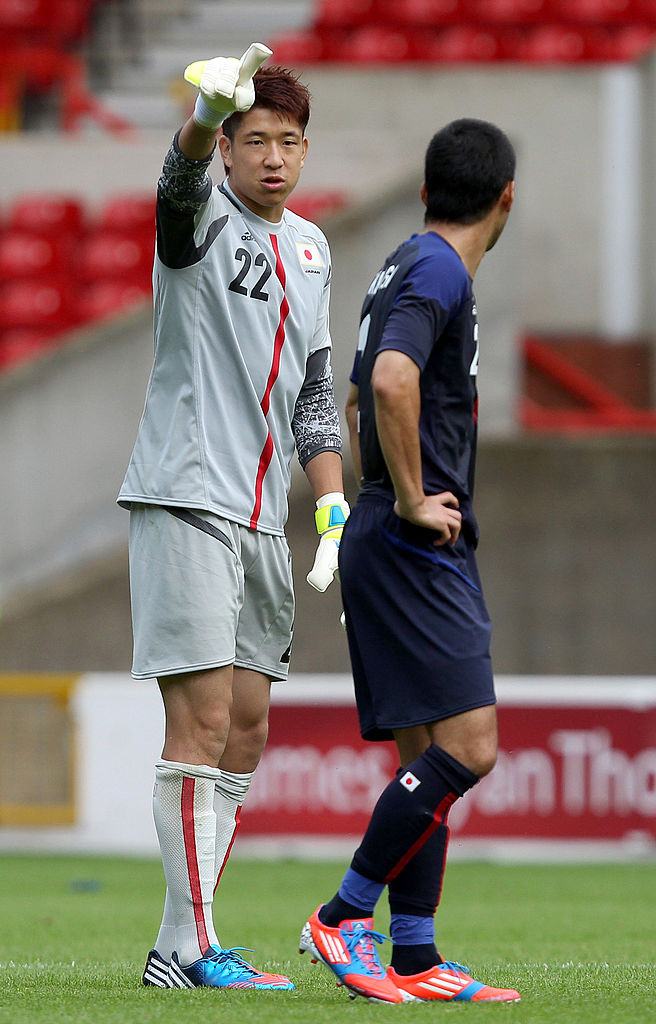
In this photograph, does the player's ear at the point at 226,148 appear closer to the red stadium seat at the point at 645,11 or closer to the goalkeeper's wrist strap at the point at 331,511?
the goalkeeper's wrist strap at the point at 331,511

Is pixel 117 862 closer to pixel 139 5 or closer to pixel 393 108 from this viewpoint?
pixel 393 108

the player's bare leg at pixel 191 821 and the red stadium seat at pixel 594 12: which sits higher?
the red stadium seat at pixel 594 12

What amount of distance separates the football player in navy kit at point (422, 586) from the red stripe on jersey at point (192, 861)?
334mm

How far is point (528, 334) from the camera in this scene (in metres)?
13.5

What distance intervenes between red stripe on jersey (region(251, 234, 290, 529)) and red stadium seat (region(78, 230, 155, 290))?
9.32 m

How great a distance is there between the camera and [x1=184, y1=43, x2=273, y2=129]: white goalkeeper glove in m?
3.64

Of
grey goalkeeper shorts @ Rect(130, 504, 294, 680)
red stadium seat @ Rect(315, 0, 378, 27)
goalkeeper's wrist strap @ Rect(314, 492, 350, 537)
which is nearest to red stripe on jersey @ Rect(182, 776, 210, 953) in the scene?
grey goalkeeper shorts @ Rect(130, 504, 294, 680)

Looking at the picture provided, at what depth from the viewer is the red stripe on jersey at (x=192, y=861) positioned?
4.01 metres

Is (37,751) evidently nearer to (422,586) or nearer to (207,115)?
(422,586)

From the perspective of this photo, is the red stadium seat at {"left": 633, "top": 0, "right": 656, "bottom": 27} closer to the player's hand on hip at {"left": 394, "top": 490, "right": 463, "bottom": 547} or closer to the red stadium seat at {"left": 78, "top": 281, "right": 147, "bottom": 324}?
the red stadium seat at {"left": 78, "top": 281, "right": 147, "bottom": 324}

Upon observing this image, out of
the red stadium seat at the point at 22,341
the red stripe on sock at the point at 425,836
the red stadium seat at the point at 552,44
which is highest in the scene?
the red stadium seat at the point at 552,44

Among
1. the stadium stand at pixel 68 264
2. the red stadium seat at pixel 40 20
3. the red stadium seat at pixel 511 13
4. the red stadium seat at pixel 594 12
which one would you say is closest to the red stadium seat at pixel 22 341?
the stadium stand at pixel 68 264

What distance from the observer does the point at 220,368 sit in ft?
13.4

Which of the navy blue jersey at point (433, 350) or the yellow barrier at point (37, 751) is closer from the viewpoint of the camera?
the navy blue jersey at point (433, 350)
